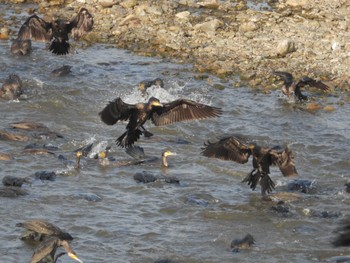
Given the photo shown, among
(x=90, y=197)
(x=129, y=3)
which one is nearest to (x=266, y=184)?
(x=90, y=197)

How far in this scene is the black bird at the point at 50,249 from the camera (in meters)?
10.2

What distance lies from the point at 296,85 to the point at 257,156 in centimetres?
389


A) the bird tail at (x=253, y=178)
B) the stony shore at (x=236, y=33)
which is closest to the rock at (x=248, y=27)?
the stony shore at (x=236, y=33)

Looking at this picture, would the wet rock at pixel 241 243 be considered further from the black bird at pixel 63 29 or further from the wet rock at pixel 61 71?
the wet rock at pixel 61 71

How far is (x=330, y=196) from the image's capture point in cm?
1316

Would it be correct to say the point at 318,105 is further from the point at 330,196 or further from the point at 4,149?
the point at 4,149

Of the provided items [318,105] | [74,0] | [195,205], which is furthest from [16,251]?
[74,0]

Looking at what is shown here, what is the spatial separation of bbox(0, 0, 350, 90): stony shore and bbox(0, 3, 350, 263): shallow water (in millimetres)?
509

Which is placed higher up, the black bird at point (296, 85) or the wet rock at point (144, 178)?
the black bird at point (296, 85)

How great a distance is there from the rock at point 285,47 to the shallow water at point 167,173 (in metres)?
1.31

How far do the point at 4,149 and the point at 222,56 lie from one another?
236 inches

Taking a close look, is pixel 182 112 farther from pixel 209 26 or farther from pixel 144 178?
pixel 209 26

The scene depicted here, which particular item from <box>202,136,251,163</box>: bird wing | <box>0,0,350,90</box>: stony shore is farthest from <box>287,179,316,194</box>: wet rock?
<box>0,0,350,90</box>: stony shore

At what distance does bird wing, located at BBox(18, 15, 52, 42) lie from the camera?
17359 millimetres
